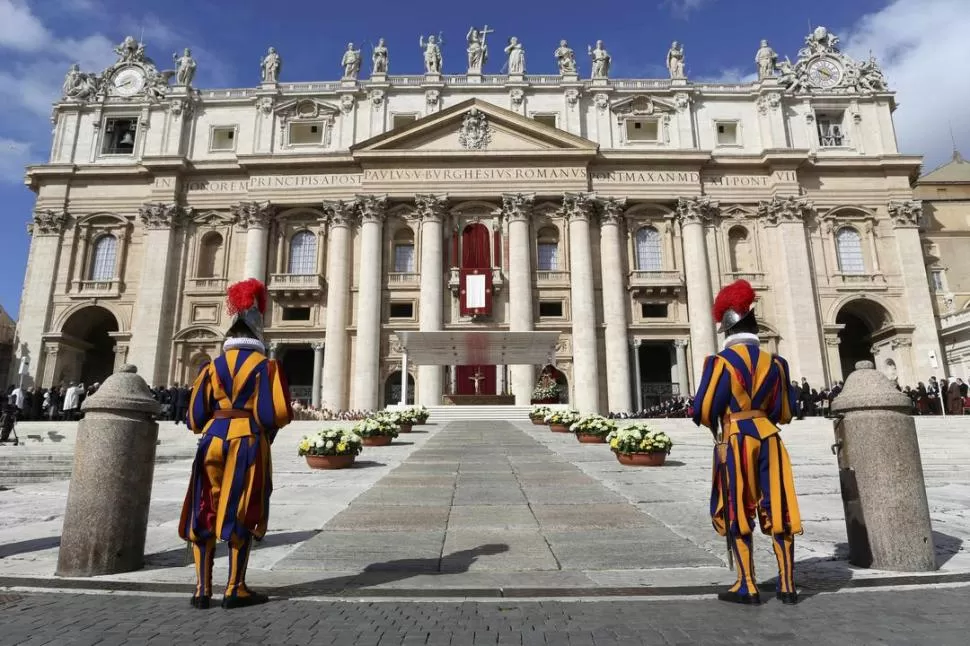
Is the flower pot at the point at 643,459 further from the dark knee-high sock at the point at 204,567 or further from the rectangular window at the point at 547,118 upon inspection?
the rectangular window at the point at 547,118

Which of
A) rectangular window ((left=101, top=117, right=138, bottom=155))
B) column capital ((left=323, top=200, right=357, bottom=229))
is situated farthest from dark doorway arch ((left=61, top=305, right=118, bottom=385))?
column capital ((left=323, top=200, right=357, bottom=229))

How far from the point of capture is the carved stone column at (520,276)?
3294cm

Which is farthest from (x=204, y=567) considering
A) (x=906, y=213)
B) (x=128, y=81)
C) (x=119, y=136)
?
(x=128, y=81)

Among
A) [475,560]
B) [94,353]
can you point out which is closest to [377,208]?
[94,353]

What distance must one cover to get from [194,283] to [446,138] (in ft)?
60.8

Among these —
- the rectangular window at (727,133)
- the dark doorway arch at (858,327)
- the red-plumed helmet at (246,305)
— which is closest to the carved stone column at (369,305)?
the rectangular window at (727,133)

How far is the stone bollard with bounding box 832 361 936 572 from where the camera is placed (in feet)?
15.8

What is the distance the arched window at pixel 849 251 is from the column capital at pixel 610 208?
14243mm

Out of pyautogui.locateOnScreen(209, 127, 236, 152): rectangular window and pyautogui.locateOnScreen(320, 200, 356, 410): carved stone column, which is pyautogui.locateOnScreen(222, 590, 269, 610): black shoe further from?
→ pyautogui.locateOnScreen(209, 127, 236, 152): rectangular window

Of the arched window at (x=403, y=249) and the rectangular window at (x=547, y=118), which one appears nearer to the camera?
the arched window at (x=403, y=249)

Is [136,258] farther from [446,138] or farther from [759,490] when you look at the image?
[759,490]

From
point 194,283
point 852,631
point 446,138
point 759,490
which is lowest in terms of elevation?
point 852,631

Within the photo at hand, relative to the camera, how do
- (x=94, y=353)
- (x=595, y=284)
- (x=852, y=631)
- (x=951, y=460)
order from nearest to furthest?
(x=852, y=631) < (x=951, y=460) < (x=595, y=284) < (x=94, y=353)

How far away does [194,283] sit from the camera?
36125 millimetres
